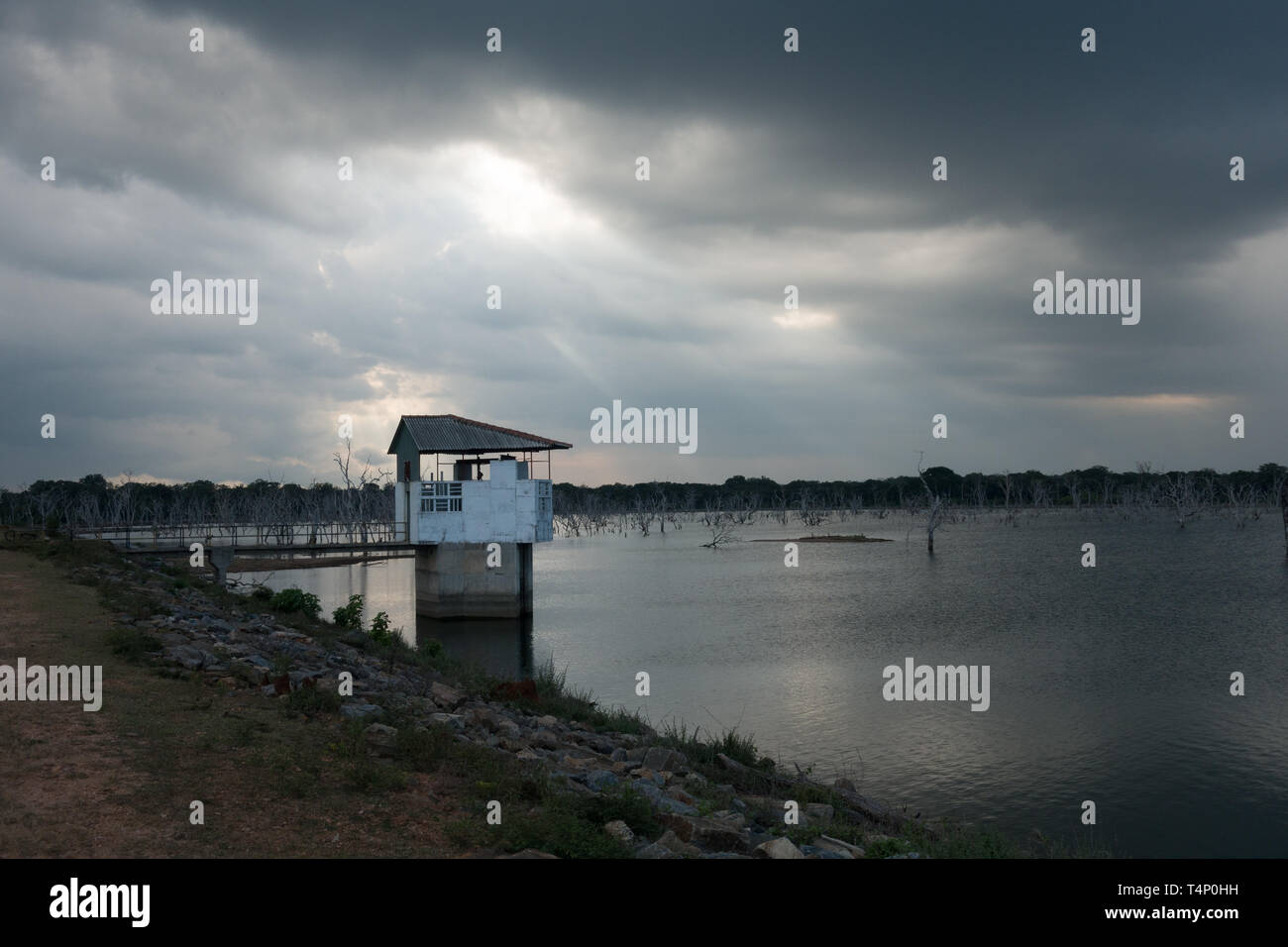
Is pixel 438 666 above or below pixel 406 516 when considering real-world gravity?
below

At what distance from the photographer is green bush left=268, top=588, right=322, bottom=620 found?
100 ft

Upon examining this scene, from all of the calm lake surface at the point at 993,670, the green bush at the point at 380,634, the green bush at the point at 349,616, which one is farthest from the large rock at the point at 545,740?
the green bush at the point at 349,616

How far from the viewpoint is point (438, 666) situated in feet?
78.9

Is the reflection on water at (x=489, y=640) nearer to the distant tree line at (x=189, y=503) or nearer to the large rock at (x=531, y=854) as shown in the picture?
the large rock at (x=531, y=854)

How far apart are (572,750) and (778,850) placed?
637 centimetres

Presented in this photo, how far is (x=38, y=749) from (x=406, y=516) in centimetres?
3412

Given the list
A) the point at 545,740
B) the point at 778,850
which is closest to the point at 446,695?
the point at 545,740

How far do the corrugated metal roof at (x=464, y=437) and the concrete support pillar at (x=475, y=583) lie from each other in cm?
506

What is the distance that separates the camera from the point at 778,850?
9281 mm

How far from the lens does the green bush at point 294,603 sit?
30.6 meters

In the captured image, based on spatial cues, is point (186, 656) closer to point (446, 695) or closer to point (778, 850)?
point (446, 695)
